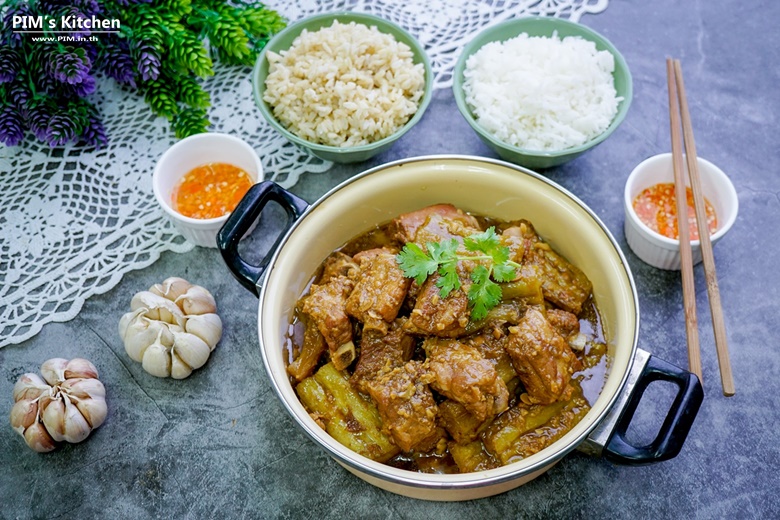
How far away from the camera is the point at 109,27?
3.44 meters

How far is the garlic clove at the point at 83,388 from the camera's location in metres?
2.91

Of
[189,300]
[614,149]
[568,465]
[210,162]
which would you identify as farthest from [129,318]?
[614,149]

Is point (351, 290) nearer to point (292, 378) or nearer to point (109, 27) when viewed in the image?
point (292, 378)

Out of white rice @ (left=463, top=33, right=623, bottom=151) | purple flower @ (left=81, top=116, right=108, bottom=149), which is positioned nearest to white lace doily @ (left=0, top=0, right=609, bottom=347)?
purple flower @ (left=81, top=116, right=108, bottom=149)

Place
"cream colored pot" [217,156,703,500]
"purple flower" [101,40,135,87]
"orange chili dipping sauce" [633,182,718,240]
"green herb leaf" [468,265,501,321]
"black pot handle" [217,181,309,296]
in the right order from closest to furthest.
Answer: "cream colored pot" [217,156,703,500] → "green herb leaf" [468,265,501,321] → "black pot handle" [217,181,309,296] → "orange chili dipping sauce" [633,182,718,240] → "purple flower" [101,40,135,87]

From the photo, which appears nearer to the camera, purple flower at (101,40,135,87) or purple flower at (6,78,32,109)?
purple flower at (6,78,32,109)

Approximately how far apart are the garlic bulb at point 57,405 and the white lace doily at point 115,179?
0.36 m

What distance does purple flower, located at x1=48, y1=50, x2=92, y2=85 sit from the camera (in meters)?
3.25

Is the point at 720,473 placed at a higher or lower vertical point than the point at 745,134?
lower

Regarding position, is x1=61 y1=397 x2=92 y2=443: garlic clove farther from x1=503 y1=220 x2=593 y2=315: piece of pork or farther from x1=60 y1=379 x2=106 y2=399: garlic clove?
x1=503 y1=220 x2=593 y2=315: piece of pork

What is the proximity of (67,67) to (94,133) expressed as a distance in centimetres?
41

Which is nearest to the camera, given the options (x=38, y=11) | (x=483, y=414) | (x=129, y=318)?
(x=483, y=414)

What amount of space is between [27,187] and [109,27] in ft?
3.00

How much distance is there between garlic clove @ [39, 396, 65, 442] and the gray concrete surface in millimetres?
163
